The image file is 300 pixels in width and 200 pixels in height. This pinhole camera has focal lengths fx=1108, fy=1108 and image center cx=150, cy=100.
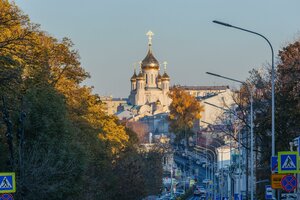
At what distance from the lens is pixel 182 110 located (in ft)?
599

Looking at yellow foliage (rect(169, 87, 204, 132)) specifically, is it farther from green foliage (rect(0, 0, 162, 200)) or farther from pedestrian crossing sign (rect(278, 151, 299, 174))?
pedestrian crossing sign (rect(278, 151, 299, 174))

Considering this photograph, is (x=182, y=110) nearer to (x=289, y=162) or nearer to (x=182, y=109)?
(x=182, y=109)

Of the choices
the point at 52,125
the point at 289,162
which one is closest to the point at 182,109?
the point at 52,125

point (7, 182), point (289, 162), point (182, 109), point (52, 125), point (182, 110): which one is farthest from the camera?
point (182, 110)


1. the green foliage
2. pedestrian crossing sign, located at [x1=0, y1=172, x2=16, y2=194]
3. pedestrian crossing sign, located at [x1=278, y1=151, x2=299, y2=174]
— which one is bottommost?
pedestrian crossing sign, located at [x1=0, y1=172, x2=16, y2=194]

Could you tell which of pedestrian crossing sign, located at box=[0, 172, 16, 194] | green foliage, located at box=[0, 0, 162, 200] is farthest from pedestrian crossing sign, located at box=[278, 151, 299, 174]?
green foliage, located at box=[0, 0, 162, 200]

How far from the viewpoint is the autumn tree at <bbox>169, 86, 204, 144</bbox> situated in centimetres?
18175

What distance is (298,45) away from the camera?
188ft

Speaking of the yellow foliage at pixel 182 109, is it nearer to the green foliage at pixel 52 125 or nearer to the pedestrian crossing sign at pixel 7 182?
the green foliage at pixel 52 125

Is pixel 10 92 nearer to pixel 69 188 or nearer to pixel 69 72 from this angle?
pixel 69 188

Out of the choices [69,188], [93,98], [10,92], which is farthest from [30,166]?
[93,98]

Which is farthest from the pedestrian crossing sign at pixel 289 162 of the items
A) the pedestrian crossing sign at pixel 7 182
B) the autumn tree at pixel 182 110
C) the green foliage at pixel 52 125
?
the autumn tree at pixel 182 110

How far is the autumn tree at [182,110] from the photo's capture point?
182 meters

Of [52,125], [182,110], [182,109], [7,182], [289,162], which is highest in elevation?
[182,109]
